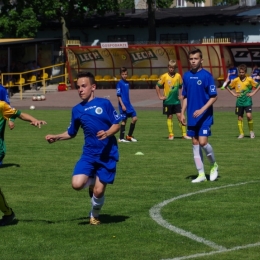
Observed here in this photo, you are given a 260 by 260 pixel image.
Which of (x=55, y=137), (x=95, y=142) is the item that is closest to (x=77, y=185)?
(x=95, y=142)

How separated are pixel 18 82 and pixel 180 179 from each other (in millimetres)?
34129

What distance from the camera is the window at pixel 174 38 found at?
57.7 meters

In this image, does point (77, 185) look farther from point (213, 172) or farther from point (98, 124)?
point (213, 172)

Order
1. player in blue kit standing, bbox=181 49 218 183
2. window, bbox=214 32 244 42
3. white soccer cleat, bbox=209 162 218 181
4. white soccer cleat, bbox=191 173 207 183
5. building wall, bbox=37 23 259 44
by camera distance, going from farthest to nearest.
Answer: window, bbox=214 32 244 42, building wall, bbox=37 23 259 44, white soccer cleat, bbox=209 162 218 181, white soccer cleat, bbox=191 173 207 183, player in blue kit standing, bbox=181 49 218 183

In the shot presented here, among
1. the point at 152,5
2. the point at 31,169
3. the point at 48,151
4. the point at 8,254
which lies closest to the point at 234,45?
the point at 152,5

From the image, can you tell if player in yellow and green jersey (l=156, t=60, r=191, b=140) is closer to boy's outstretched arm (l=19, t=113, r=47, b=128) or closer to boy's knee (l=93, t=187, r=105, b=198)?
boy's outstretched arm (l=19, t=113, r=47, b=128)

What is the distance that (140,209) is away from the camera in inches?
419

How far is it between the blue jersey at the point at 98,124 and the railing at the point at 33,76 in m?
34.8

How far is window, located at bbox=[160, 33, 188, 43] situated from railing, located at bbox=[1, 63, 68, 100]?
10.4 metres

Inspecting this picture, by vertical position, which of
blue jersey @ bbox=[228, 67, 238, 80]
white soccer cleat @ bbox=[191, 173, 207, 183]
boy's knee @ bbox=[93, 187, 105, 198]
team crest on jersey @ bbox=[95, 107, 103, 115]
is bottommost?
blue jersey @ bbox=[228, 67, 238, 80]

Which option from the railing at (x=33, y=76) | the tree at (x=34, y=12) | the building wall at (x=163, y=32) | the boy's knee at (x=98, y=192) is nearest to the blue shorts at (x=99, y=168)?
the boy's knee at (x=98, y=192)

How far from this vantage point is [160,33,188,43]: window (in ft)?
189

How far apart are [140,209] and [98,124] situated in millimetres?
1876

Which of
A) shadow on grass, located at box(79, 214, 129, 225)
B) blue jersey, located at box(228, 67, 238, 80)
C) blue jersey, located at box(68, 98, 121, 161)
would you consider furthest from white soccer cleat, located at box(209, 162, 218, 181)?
blue jersey, located at box(228, 67, 238, 80)
